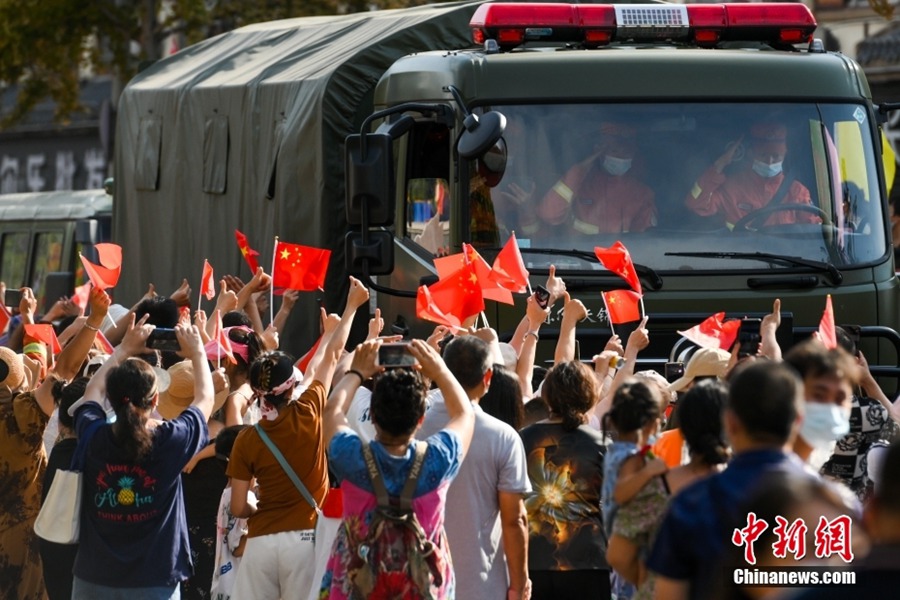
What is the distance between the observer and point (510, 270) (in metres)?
9.00

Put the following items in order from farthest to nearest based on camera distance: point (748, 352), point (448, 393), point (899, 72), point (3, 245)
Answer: point (899, 72)
point (3, 245)
point (748, 352)
point (448, 393)

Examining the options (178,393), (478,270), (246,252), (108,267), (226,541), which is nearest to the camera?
(226,541)

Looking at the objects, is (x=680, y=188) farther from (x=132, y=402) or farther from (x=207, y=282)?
(x=132, y=402)

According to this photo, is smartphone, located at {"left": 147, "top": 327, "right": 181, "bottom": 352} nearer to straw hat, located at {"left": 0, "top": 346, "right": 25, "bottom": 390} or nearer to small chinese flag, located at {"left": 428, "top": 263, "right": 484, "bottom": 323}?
straw hat, located at {"left": 0, "top": 346, "right": 25, "bottom": 390}

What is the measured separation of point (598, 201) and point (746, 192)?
31.2 inches

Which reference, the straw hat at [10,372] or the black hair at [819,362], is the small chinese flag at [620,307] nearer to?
the straw hat at [10,372]

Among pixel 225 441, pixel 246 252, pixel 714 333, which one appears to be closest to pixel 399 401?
pixel 225 441

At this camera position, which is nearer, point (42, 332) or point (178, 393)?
point (178, 393)

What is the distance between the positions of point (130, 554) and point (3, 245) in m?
13.1

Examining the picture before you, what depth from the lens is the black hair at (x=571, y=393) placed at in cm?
640

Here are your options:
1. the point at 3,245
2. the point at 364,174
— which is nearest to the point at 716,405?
the point at 364,174

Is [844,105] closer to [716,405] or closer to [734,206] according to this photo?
[734,206]

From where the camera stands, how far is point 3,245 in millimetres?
19281

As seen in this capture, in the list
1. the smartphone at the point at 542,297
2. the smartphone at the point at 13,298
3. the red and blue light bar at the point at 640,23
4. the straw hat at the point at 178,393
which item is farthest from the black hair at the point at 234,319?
the smartphone at the point at 13,298
